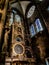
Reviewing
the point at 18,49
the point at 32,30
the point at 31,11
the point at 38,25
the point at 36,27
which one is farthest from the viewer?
the point at 31,11

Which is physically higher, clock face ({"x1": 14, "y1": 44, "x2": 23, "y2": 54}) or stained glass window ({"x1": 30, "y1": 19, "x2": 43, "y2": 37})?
stained glass window ({"x1": 30, "y1": 19, "x2": 43, "y2": 37})

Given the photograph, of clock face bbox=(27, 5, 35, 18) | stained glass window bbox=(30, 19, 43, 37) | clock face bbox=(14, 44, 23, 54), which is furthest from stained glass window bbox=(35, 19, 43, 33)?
clock face bbox=(14, 44, 23, 54)

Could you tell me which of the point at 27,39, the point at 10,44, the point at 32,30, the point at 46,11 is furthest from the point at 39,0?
the point at 10,44

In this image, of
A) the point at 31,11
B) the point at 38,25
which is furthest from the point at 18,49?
the point at 31,11

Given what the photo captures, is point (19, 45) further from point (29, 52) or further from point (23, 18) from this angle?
point (23, 18)

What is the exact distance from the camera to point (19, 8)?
17.6 m

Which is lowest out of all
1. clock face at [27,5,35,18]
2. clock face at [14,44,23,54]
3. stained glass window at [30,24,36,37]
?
clock face at [14,44,23,54]

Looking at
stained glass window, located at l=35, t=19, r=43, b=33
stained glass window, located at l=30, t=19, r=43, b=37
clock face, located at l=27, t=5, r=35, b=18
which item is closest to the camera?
stained glass window, located at l=35, t=19, r=43, b=33

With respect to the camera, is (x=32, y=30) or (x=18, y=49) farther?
(x=32, y=30)

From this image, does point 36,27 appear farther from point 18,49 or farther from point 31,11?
point 18,49

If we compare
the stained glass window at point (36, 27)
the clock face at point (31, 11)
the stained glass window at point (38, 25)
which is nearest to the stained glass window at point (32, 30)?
the stained glass window at point (36, 27)

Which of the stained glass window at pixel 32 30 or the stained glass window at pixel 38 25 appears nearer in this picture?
the stained glass window at pixel 38 25

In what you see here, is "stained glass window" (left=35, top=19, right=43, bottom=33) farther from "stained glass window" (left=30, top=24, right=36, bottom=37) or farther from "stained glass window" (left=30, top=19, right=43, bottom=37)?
"stained glass window" (left=30, top=24, right=36, bottom=37)

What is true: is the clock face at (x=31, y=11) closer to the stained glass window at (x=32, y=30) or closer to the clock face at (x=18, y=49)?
the stained glass window at (x=32, y=30)
